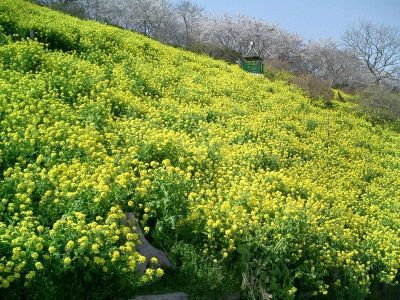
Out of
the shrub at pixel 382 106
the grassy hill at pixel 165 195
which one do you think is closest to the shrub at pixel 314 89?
the shrub at pixel 382 106

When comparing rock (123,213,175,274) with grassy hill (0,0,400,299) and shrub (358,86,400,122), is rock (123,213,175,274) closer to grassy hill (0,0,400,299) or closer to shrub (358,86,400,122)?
grassy hill (0,0,400,299)

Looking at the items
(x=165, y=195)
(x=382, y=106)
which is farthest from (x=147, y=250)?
(x=382, y=106)

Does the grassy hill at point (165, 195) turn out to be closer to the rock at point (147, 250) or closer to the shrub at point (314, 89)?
the rock at point (147, 250)

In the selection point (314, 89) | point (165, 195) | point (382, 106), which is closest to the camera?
point (165, 195)

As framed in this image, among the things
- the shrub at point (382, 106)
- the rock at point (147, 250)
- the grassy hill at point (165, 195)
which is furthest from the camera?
the shrub at point (382, 106)

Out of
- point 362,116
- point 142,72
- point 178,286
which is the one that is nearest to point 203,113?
point 142,72

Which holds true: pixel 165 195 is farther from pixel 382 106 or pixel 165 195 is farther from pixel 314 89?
pixel 382 106

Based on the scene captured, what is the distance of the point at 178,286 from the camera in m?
6.38

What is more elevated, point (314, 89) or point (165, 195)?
point (314, 89)

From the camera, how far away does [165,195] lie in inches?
271

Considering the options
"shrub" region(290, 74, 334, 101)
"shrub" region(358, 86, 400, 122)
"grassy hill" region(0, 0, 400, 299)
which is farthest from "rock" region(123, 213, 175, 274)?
"shrub" region(358, 86, 400, 122)

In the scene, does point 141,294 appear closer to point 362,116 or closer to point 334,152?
point 334,152

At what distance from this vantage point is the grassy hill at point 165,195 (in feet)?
17.1

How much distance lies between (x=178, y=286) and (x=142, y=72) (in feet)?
36.2
